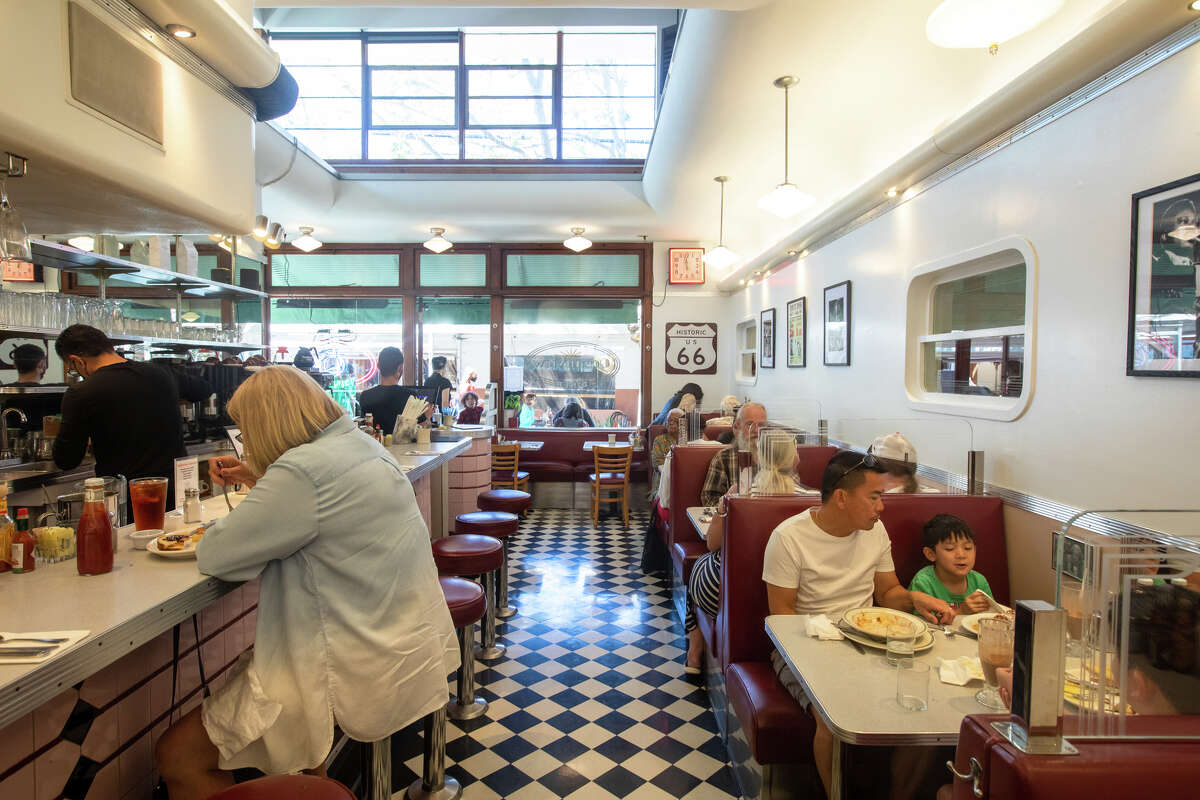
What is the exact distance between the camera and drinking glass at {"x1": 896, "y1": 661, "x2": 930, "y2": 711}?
1.66m

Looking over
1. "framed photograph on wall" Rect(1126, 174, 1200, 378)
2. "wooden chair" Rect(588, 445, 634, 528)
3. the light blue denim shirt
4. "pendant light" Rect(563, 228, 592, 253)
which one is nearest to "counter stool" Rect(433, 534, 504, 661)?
the light blue denim shirt

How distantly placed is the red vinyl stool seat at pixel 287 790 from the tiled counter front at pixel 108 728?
49 centimetres

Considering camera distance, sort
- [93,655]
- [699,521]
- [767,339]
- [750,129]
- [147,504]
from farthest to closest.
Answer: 1. [767,339]
2. [750,129]
3. [699,521]
4. [147,504]
5. [93,655]

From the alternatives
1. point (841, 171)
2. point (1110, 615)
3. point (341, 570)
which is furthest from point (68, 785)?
point (841, 171)

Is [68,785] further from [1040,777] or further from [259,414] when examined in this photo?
[1040,777]

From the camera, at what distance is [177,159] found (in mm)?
2486

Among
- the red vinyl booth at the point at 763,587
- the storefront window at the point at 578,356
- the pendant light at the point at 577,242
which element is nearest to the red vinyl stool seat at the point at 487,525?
the red vinyl booth at the point at 763,587

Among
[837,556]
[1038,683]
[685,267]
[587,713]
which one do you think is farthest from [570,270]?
[1038,683]

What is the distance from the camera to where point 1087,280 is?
8.77 ft

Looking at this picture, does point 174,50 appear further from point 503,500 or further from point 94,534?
point 503,500

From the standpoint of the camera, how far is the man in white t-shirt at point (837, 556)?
2.43 m

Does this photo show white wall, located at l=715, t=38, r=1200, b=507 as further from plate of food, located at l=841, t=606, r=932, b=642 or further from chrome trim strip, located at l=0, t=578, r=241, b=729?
chrome trim strip, located at l=0, t=578, r=241, b=729

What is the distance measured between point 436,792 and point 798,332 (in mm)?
5065

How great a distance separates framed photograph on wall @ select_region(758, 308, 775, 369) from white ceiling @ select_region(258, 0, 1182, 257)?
0.97 m
